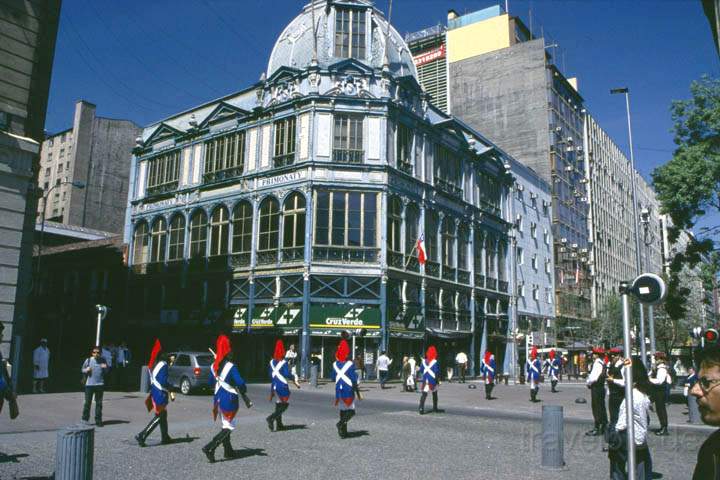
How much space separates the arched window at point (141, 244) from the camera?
41.9 meters

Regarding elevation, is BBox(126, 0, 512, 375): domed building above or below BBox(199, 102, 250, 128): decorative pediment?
below

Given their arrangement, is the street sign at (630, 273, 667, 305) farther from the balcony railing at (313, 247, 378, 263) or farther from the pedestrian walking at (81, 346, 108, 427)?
the balcony railing at (313, 247, 378, 263)

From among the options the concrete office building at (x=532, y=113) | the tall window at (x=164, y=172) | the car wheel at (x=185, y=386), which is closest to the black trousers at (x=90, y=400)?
the car wheel at (x=185, y=386)

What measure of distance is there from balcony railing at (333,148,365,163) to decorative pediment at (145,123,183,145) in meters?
13.5

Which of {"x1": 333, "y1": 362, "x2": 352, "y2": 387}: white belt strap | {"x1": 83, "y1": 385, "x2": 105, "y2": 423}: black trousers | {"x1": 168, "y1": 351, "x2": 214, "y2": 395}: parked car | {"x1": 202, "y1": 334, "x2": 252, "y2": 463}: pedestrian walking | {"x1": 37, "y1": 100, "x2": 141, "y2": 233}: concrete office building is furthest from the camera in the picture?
{"x1": 37, "y1": 100, "x2": 141, "y2": 233}: concrete office building

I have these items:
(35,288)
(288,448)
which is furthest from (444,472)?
(35,288)

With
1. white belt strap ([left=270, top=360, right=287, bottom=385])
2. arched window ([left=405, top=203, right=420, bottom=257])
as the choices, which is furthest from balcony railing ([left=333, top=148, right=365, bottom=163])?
white belt strap ([left=270, top=360, right=287, bottom=385])

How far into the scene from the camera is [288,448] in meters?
11.1

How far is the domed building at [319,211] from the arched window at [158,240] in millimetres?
137

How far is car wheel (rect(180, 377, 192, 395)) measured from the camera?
22616 mm

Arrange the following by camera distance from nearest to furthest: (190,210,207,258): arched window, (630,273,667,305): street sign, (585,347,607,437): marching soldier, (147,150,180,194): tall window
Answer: (630,273,667,305): street sign
(585,347,607,437): marching soldier
(190,210,207,258): arched window
(147,150,180,194): tall window

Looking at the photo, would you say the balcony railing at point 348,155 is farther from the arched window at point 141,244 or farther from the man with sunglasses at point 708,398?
the man with sunglasses at point 708,398

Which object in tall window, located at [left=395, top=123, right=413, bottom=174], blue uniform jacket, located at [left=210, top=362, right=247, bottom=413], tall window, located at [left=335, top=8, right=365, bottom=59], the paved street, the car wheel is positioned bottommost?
the paved street

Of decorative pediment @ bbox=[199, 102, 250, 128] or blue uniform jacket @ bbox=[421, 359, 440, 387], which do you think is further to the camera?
decorative pediment @ bbox=[199, 102, 250, 128]
